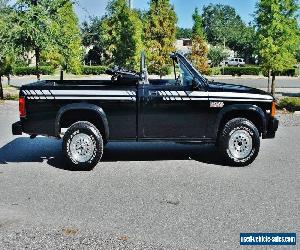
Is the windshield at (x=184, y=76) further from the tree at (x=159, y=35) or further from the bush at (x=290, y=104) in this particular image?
the tree at (x=159, y=35)

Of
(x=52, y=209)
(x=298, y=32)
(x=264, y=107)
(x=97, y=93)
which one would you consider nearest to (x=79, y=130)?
(x=97, y=93)

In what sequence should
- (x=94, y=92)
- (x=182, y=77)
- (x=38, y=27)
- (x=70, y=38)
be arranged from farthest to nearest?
(x=70, y=38) < (x=38, y=27) < (x=182, y=77) < (x=94, y=92)

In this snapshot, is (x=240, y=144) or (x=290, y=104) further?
(x=290, y=104)

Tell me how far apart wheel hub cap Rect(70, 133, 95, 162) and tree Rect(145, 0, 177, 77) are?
76.2 feet

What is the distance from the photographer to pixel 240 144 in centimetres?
838

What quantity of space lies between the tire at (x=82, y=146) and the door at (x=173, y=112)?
2.77 ft

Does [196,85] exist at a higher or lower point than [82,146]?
higher

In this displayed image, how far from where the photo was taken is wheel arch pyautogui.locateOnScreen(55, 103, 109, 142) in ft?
26.1

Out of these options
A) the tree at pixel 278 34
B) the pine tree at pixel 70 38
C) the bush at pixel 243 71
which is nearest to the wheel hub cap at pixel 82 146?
the pine tree at pixel 70 38

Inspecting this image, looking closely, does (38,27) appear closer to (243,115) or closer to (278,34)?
(278,34)

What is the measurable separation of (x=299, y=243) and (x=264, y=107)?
3834 mm

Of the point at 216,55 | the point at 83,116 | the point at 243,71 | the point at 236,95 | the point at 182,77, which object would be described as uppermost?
the point at 216,55

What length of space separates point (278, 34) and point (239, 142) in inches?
525

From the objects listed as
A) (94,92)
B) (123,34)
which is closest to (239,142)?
(94,92)
